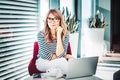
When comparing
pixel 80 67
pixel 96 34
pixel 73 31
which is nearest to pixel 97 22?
pixel 96 34

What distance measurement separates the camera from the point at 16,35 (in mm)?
2947

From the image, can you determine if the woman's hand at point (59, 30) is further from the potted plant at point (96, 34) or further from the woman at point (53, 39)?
the potted plant at point (96, 34)

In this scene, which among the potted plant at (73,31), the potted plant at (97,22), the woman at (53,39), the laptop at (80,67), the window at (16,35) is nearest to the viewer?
the laptop at (80,67)

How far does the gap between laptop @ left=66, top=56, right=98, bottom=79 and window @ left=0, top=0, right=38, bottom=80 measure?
1008 millimetres

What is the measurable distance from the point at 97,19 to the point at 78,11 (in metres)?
0.38

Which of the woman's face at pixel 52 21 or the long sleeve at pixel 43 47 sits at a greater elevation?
the woman's face at pixel 52 21

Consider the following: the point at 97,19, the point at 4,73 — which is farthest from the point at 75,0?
the point at 4,73

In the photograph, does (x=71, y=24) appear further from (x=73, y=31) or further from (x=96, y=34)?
(x=96, y=34)

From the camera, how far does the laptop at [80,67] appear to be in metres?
1.97

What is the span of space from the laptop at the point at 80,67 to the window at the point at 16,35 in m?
1.01

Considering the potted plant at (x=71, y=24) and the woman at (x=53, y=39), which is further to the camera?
the potted plant at (x=71, y=24)

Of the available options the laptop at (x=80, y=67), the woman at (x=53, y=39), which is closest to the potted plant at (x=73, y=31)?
the woman at (x=53, y=39)

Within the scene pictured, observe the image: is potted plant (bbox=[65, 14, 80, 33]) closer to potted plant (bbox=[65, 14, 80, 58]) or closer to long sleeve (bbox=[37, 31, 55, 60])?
potted plant (bbox=[65, 14, 80, 58])

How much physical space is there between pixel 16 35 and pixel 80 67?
1.21 meters
